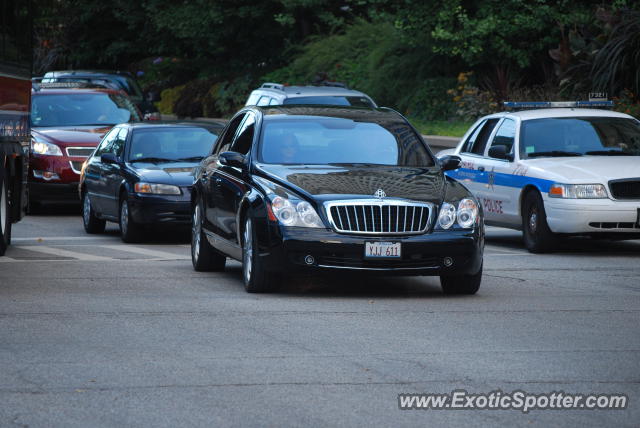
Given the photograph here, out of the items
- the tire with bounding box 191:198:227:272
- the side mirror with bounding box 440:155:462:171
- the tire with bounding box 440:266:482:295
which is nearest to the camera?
the tire with bounding box 440:266:482:295

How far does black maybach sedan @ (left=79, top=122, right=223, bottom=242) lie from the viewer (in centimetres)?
1731

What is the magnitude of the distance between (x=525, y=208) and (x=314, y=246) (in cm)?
555

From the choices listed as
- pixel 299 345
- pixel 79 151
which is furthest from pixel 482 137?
pixel 299 345

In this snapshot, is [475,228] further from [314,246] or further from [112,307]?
[112,307]

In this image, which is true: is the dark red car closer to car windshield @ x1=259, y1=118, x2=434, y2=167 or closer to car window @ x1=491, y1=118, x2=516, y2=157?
car window @ x1=491, y1=118, x2=516, y2=157

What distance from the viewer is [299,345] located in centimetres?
898

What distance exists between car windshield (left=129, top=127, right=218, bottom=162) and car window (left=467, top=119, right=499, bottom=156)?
337 cm

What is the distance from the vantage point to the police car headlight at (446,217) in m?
11.5

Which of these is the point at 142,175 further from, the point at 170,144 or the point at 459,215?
the point at 459,215

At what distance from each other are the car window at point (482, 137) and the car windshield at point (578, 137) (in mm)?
853

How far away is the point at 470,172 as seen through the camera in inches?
696

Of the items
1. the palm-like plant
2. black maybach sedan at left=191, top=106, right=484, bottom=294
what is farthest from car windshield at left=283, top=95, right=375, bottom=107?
black maybach sedan at left=191, top=106, right=484, bottom=294

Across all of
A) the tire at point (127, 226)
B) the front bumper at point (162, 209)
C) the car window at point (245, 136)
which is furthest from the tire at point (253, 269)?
the tire at point (127, 226)

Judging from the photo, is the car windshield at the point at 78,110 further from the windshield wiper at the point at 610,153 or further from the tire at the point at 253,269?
the tire at the point at 253,269
